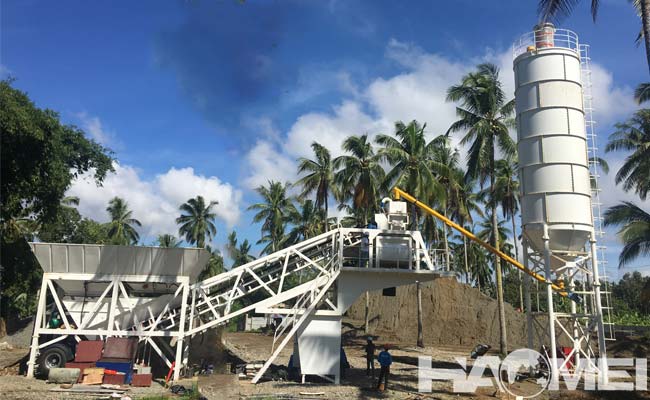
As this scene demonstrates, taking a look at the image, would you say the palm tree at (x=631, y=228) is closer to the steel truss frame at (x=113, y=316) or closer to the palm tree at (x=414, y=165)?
the palm tree at (x=414, y=165)

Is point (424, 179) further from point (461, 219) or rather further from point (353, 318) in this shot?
point (353, 318)

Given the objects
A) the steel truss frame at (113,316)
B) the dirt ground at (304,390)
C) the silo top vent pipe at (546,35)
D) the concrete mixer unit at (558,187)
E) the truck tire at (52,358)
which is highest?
the silo top vent pipe at (546,35)

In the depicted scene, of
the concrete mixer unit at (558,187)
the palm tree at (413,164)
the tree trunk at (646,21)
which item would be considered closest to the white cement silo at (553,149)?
the concrete mixer unit at (558,187)

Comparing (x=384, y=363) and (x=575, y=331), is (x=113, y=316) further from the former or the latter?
(x=575, y=331)

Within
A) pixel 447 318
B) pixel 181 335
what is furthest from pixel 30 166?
pixel 447 318

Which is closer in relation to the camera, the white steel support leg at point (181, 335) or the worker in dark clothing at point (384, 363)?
the worker in dark clothing at point (384, 363)

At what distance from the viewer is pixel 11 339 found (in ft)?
114

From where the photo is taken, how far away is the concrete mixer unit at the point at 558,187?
→ 66.0ft

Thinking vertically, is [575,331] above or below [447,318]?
below

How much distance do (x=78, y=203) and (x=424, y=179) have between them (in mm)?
39050

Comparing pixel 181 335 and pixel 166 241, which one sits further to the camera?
pixel 166 241

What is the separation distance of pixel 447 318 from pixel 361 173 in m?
13.2

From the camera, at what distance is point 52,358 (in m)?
20.0

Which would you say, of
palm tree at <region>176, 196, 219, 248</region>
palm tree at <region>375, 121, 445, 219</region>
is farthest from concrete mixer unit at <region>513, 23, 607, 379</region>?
palm tree at <region>176, 196, 219, 248</region>
